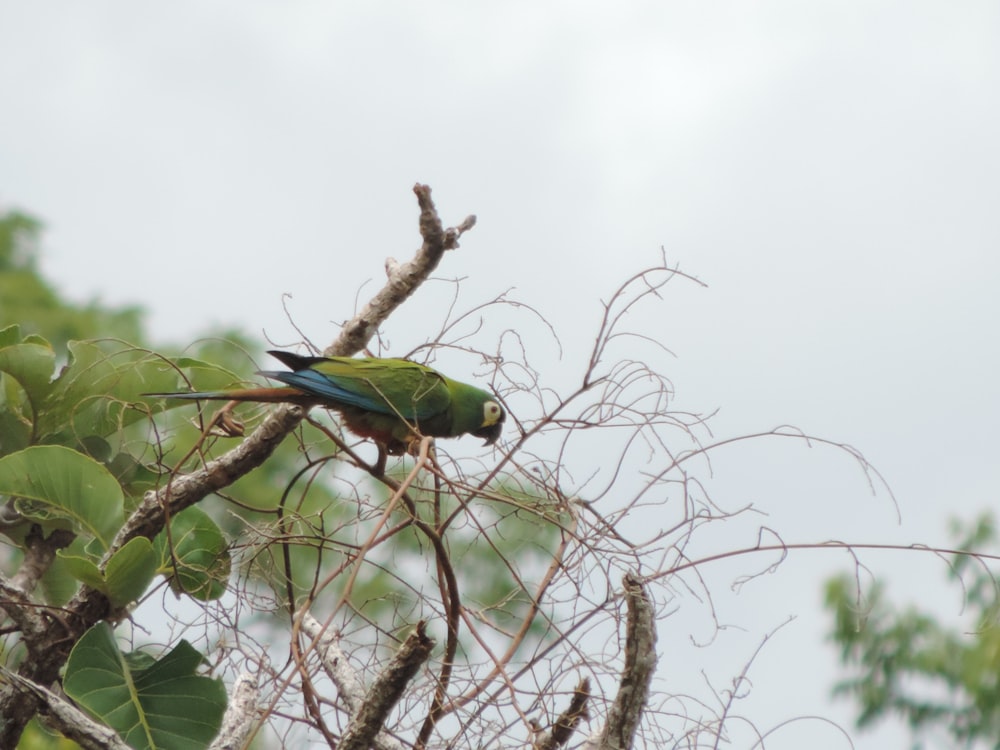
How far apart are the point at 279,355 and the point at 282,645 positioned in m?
0.90

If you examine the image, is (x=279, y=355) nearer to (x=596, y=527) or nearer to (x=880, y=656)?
(x=596, y=527)

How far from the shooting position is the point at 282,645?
11.9 ft

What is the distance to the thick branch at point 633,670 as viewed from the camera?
2.91 meters

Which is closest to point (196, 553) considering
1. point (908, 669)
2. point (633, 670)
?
point (633, 670)

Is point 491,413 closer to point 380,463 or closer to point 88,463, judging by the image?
point 380,463

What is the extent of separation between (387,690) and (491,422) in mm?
1549

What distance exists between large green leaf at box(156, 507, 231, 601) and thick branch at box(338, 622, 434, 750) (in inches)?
36.6

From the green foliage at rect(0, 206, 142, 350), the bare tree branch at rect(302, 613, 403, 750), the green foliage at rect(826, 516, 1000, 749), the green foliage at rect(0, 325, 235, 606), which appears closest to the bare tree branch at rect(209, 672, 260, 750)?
the bare tree branch at rect(302, 613, 403, 750)

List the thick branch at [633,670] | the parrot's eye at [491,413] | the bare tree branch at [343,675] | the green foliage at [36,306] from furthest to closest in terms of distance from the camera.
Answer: the green foliage at [36,306], the parrot's eye at [491,413], the bare tree branch at [343,675], the thick branch at [633,670]

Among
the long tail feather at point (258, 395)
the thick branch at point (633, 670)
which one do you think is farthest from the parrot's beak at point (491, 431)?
the thick branch at point (633, 670)

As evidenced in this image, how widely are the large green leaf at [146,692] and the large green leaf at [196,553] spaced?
219 mm

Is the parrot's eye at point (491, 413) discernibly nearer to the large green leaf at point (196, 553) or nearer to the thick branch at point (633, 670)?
the large green leaf at point (196, 553)

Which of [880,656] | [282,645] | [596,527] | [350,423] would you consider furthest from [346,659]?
[880,656]

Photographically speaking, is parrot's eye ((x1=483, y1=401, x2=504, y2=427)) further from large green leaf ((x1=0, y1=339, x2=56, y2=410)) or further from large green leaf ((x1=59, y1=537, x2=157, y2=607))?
large green leaf ((x1=0, y1=339, x2=56, y2=410))
